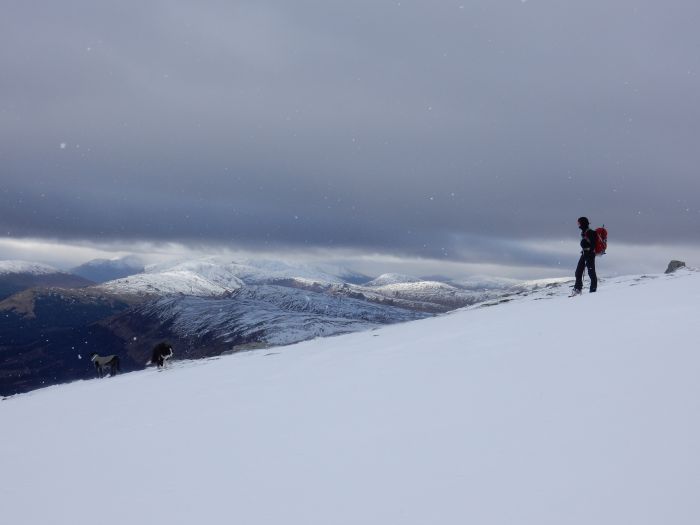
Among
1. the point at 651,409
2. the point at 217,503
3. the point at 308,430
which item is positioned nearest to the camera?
the point at 217,503

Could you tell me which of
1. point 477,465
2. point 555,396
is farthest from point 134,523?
point 555,396

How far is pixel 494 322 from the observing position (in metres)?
14.1

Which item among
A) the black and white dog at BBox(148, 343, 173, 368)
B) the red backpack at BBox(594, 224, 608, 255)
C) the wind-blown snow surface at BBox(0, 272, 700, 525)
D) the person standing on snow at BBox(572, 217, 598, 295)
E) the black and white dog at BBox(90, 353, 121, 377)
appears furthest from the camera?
the black and white dog at BBox(90, 353, 121, 377)

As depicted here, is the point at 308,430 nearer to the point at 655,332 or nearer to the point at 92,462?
the point at 92,462

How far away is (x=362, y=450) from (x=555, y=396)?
272 centimetres

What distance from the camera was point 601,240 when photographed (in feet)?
61.3

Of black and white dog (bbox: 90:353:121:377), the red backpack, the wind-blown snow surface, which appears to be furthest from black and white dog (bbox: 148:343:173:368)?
the red backpack

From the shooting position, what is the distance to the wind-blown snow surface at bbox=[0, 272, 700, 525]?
15.5ft

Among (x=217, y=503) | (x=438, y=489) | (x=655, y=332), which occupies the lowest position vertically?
(x=217, y=503)

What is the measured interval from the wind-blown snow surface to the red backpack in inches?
312

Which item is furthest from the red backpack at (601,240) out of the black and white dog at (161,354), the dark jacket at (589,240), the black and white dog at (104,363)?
the black and white dog at (104,363)

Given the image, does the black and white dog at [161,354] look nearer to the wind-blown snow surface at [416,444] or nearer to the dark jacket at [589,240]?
the wind-blown snow surface at [416,444]

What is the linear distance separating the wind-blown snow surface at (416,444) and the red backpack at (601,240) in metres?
7.92

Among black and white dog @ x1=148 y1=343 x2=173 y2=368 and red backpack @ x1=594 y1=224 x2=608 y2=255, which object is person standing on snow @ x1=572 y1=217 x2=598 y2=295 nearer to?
red backpack @ x1=594 y1=224 x2=608 y2=255
